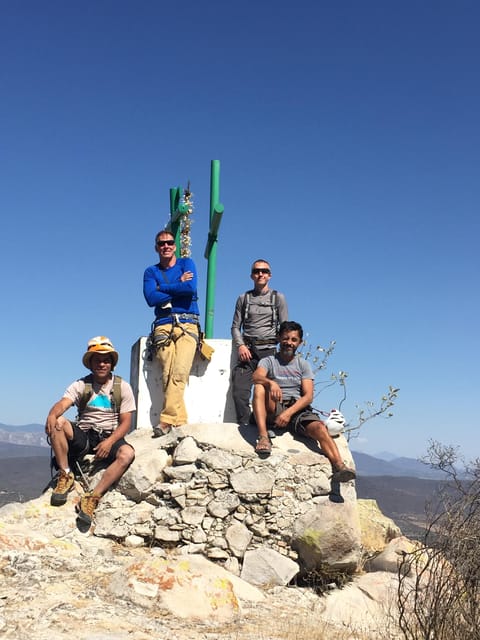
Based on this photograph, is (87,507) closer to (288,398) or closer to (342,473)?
(288,398)

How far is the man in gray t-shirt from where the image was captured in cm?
789

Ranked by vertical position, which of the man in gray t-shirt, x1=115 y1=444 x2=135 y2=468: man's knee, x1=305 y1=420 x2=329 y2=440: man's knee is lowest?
x1=115 y1=444 x2=135 y2=468: man's knee

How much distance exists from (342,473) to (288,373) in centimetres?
131

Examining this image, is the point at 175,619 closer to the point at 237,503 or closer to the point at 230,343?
the point at 237,503

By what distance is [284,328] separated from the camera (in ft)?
23.7

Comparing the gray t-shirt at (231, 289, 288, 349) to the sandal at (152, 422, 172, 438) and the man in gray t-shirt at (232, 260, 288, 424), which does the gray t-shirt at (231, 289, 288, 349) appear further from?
the sandal at (152, 422, 172, 438)

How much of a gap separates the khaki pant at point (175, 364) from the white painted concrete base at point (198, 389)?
45 cm

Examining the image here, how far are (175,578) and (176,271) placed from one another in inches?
148

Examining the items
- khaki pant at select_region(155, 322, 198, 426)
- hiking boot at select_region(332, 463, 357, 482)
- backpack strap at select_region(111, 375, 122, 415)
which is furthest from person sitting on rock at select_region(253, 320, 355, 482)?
backpack strap at select_region(111, 375, 122, 415)

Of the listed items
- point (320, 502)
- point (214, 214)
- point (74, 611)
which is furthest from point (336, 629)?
point (214, 214)

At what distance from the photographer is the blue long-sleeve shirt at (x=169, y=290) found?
761 cm

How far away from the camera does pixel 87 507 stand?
256 inches

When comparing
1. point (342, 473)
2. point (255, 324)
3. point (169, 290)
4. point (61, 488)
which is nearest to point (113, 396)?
point (61, 488)

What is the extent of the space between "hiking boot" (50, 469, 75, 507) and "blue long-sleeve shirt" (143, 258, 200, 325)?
2.20 m
